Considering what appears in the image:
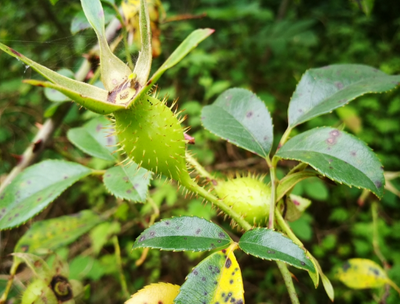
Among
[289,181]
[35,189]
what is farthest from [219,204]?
[35,189]

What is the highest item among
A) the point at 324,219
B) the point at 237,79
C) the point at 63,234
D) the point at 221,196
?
the point at 221,196

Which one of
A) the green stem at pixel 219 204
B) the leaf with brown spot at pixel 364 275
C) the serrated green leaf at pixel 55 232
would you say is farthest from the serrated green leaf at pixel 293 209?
the serrated green leaf at pixel 55 232

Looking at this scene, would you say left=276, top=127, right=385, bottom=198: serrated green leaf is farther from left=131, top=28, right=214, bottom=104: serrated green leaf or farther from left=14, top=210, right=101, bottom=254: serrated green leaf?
left=14, top=210, right=101, bottom=254: serrated green leaf

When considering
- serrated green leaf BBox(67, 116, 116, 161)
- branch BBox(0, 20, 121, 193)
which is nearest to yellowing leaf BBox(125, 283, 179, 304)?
serrated green leaf BBox(67, 116, 116, 161)

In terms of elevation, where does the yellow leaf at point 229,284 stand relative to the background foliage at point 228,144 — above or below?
above

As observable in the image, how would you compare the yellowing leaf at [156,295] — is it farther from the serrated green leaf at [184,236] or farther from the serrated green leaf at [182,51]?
the serrated green leaf at [182,51]

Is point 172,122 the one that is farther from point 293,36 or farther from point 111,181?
point 293,36

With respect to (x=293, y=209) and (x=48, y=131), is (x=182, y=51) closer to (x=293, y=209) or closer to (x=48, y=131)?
(x=293, y=209)

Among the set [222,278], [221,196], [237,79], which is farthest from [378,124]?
[222,278]
